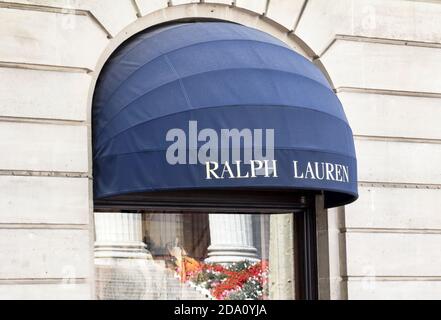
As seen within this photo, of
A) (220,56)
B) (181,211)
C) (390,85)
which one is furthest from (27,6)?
(390,85)

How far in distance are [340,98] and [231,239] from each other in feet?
6.80

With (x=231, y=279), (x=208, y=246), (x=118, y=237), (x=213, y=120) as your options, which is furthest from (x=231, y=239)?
(x=213, y=120)

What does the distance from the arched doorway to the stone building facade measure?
0.91 ft

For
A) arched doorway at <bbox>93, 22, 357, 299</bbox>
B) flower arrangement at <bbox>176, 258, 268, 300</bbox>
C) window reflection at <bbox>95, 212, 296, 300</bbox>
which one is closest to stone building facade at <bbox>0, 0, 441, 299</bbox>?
arched doorway at <bbox>93, 22, 357, 299</bbox>

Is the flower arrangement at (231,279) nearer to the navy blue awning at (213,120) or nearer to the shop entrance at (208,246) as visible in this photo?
the shop entrance at (208,246)

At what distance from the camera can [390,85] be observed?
489 inches

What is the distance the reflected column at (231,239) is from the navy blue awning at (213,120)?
1.31 meters

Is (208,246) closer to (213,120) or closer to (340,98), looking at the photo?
(213,120)

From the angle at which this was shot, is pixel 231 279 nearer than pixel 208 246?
No

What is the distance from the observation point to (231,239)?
1191 centimetres

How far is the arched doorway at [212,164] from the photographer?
10.4 m

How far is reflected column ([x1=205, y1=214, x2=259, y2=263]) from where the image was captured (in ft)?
38.8

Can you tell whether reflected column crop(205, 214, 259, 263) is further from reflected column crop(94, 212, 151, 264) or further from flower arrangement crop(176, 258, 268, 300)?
reflected column crop(94, 212, 151, 264)
